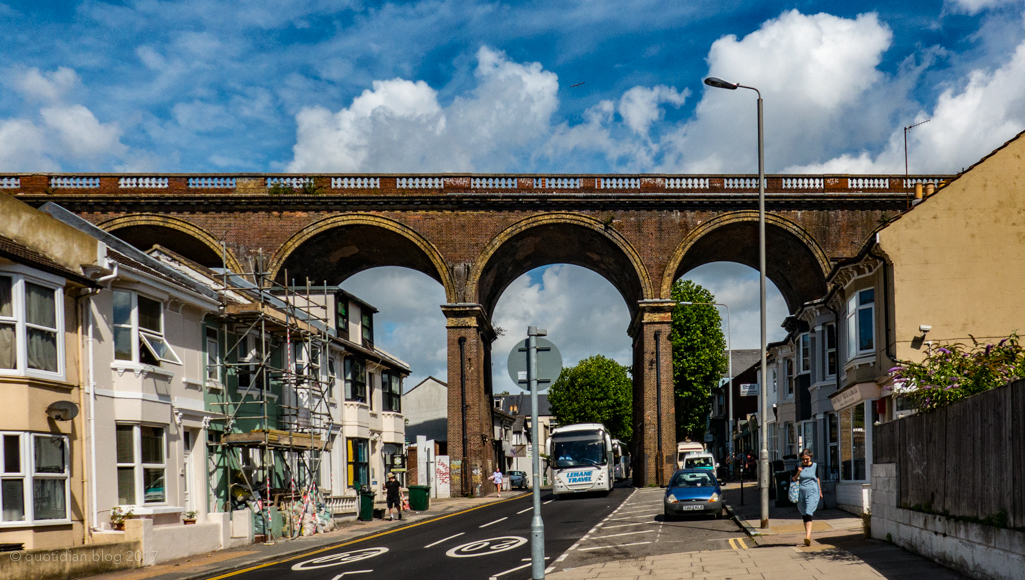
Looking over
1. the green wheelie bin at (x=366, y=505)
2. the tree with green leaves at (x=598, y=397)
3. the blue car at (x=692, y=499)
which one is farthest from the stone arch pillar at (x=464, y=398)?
the tree with green leaves at (x=598, y=397)

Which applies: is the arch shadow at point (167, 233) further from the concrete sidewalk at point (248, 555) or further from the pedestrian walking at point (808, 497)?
the pedestrian walking at point (808, 497)

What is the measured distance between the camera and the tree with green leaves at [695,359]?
2579 inches

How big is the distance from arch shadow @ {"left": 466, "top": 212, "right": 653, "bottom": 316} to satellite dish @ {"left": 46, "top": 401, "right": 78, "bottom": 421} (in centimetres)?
2947

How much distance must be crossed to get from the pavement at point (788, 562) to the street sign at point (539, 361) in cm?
402

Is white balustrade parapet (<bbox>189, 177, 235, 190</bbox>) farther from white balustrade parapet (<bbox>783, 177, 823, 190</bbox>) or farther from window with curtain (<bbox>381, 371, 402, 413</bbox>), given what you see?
white balustrade parapet (<bbox>783, 177, 823, 190</bbox>)

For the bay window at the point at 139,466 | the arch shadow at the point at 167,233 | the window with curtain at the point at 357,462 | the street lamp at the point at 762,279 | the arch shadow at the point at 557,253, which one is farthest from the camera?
the arch shadow at the point at 557,253

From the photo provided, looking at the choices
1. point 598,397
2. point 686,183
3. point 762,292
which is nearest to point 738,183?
point 686,183

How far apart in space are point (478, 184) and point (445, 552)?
97.6ft

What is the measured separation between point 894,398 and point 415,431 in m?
58.2

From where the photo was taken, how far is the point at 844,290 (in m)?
25.8

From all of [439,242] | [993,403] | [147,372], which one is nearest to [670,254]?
[439,242]

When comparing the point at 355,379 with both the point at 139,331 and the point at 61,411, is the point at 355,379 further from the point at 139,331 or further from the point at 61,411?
the point at 61,411

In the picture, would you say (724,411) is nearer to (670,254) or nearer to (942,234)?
(670,254)

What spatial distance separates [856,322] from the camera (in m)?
24.2
